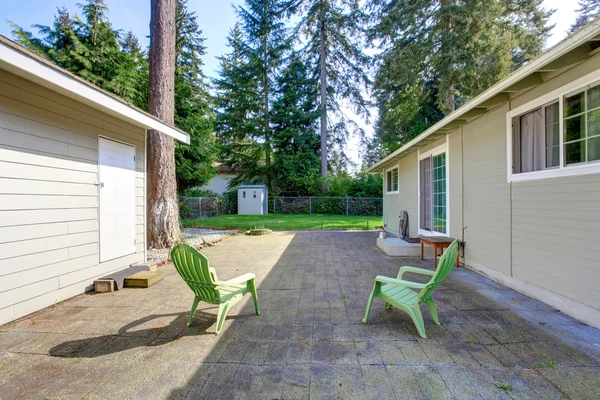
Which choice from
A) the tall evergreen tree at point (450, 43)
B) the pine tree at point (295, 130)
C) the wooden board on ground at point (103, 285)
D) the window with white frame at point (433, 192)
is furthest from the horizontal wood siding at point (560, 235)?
the pine tree at point (295, 130)

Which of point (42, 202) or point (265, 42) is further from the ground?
point (265, 42)

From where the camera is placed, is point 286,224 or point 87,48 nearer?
point 87,48

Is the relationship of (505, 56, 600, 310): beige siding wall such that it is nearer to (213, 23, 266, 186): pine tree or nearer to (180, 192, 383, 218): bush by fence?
(180, 192, 383, 218): bush by fence

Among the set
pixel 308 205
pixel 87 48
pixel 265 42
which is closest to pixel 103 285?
pixel 87 48

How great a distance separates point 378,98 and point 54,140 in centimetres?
1539

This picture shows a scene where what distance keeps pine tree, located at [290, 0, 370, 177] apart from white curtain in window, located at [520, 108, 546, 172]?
17738 millimetres

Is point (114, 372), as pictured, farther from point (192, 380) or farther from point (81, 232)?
point (81, 232)

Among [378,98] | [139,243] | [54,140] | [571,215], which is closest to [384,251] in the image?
[571,215]

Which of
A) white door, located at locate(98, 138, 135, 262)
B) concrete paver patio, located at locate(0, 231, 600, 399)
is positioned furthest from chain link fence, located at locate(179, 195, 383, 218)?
concrete paver patio, located at locate(0, 231, 600, 399)

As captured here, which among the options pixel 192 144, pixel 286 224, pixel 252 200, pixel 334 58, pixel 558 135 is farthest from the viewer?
pixel 334 58

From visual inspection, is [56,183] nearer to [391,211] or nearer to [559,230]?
[559,230]

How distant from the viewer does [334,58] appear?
22.1 meters

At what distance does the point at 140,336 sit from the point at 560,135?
4.83m

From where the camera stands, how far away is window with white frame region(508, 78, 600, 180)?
281 cm
